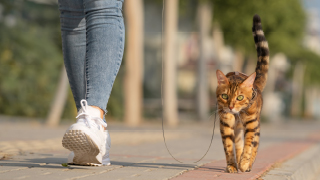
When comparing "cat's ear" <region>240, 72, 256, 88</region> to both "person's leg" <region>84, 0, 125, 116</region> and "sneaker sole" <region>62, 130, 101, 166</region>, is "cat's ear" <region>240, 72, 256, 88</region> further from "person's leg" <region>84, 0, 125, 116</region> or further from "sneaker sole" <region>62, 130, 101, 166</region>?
"sneaker sole" <region>62, 130, 101, 166</region>

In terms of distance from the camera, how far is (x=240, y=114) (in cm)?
414

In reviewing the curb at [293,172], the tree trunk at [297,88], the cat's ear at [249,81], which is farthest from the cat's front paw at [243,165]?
the tree trunk at [297,88]

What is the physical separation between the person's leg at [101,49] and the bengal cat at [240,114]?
78 cm

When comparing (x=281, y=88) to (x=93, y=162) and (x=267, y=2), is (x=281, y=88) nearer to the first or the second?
(x=267, y=2)

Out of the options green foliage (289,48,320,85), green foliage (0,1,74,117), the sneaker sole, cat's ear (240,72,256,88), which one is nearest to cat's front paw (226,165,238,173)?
cat's ear (240,72,256,88)

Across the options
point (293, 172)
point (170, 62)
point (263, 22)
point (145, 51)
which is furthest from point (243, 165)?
point (145, 51)

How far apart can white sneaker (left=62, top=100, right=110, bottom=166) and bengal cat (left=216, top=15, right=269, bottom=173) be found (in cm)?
88

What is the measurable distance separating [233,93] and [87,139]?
112cm

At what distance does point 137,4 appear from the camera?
765 inches

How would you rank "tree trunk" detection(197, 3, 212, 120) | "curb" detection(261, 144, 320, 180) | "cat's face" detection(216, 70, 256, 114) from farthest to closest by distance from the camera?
"tree trunk" detection(197, 3, 212, 120)
"curb" detection(261, 144, 320, 180)
"cat's face" detection(216, 70, 256, 114)

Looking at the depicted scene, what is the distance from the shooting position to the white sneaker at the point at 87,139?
3.45 meters

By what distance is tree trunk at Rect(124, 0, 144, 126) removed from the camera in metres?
19.4

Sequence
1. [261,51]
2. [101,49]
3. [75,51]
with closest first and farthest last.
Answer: [101,49], [75,51], [261,51]

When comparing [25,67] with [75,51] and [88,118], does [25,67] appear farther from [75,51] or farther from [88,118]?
[88,118]
